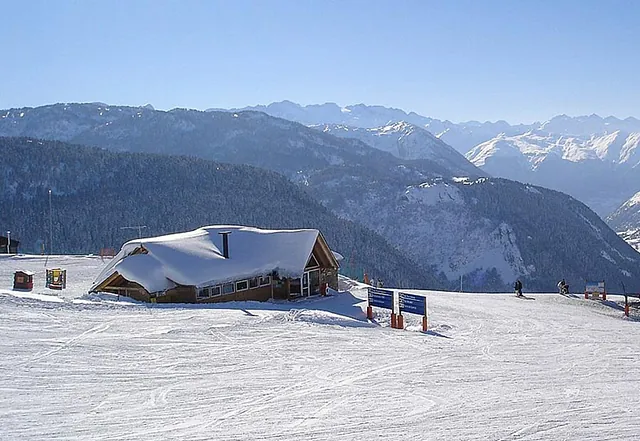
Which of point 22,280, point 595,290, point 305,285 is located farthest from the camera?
point 595,290

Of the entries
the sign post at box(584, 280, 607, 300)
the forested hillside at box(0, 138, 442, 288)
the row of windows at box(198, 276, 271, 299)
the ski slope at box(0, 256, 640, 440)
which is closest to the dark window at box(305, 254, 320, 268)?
the row of windows at box(198, 276, 271, 299)

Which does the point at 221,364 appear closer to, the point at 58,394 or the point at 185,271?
the point at 58,394

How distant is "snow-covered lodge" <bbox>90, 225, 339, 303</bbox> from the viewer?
2862 cm

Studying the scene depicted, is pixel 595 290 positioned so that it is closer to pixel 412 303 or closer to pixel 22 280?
pixel 412 303

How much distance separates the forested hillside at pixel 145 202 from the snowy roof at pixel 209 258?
238ft

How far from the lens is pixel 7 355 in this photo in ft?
49.2

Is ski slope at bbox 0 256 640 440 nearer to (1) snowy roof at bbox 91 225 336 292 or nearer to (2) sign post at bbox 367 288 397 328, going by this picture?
(2) sign post at bbox 367 288 397 328

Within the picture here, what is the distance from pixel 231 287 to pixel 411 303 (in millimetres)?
9932

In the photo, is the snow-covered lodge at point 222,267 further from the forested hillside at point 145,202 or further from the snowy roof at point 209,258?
the forested hillside at point 145,202

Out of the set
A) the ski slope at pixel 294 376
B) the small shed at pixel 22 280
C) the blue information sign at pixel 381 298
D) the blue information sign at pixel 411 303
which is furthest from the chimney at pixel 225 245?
the blue information sign at pixel 411 303

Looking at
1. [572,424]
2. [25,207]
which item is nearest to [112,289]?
[572,424]

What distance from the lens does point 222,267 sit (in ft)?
100

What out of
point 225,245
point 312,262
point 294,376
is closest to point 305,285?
point 312,262

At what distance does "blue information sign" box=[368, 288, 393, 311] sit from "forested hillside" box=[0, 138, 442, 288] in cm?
8003
